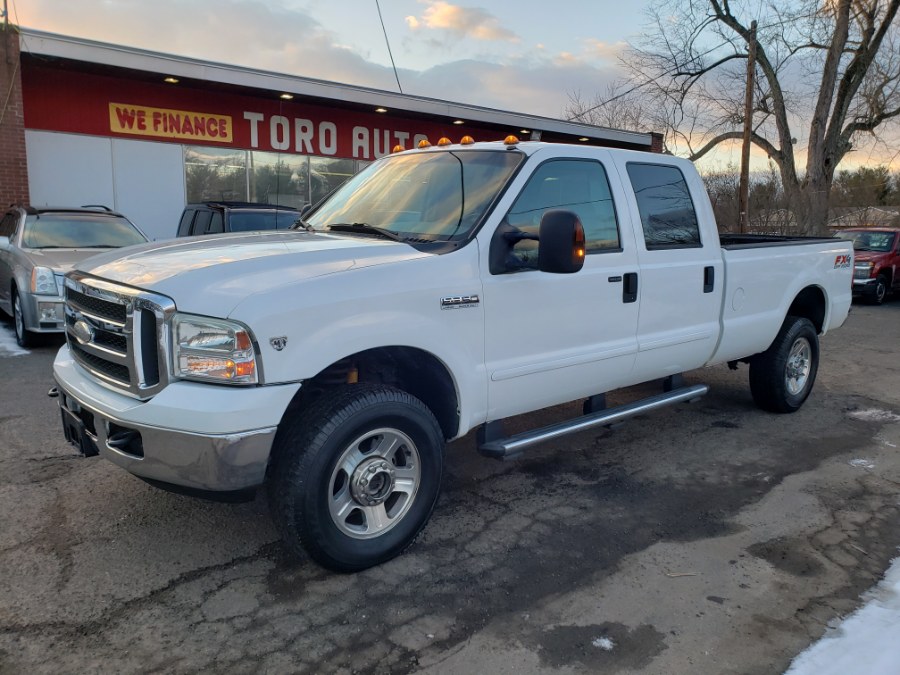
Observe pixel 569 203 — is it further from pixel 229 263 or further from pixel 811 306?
pixel 811 306

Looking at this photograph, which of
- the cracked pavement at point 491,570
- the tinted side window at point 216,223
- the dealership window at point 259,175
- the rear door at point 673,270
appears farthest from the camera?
the dealership window at point 259,175

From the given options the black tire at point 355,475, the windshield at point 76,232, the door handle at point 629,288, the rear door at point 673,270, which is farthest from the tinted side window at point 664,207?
the windshield at point 76,232

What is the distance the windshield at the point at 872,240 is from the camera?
1727 cm

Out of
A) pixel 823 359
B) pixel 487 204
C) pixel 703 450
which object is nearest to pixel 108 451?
pixel 487 204

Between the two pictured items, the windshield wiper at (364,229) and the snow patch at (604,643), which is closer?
the snow patch at (604,643)

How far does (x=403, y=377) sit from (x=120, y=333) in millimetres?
1402

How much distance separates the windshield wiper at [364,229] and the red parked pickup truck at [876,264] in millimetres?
15198

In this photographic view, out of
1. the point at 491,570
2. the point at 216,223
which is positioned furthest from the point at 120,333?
the point at 216,223

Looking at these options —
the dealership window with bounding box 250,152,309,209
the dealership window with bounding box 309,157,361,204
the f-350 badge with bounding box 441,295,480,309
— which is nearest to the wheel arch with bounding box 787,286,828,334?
the f-350 badge with bounding box 441,295,480,309

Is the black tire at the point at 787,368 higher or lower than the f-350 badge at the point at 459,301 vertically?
lower

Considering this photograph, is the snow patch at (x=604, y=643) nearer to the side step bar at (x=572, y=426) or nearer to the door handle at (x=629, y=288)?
the side step bar at (x=572, y=426)

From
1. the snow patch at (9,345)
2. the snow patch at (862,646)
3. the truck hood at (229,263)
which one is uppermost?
the truck hood at (229,263)

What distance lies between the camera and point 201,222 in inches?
428

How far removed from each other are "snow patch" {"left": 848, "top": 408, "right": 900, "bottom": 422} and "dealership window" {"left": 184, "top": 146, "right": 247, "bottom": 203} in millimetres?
12296
